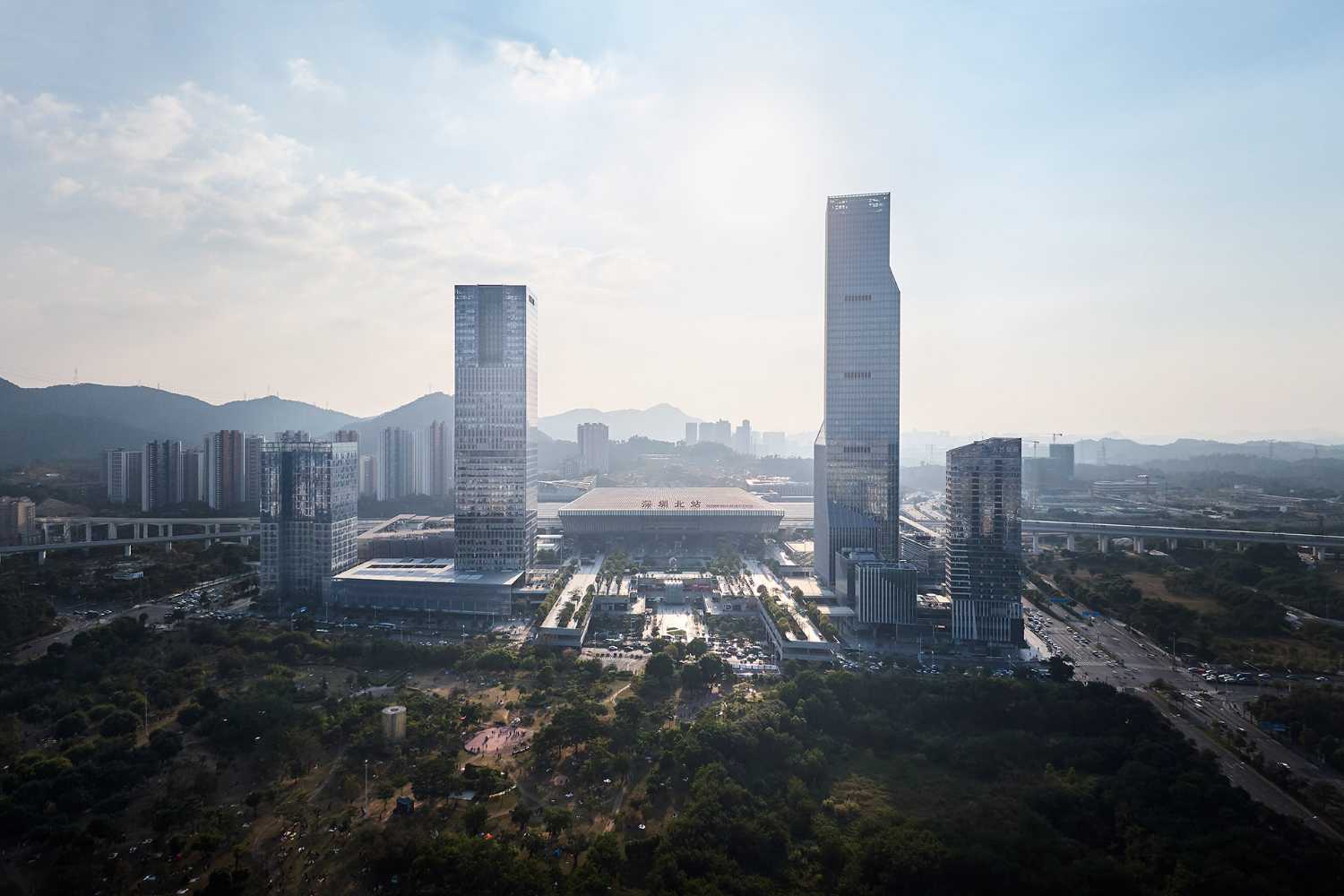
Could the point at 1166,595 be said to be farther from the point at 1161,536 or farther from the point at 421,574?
the point at 421,574

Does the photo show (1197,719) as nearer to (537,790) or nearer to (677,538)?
(537,790)

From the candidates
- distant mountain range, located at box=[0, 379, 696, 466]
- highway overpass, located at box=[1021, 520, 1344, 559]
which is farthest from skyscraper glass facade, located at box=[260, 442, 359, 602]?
highway overpass, located at box=[1021, 520, 1344, 559]

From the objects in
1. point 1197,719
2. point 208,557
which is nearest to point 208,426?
point 208,557

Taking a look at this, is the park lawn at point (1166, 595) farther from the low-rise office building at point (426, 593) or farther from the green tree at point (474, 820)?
the green tree at point (474, 820)

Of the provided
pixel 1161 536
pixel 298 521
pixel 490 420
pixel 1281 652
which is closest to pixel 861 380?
pixel 490 420

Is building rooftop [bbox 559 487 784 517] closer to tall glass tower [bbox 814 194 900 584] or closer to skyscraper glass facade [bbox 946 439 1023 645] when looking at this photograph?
tall glass tower [bbox 814 194 900 584]
